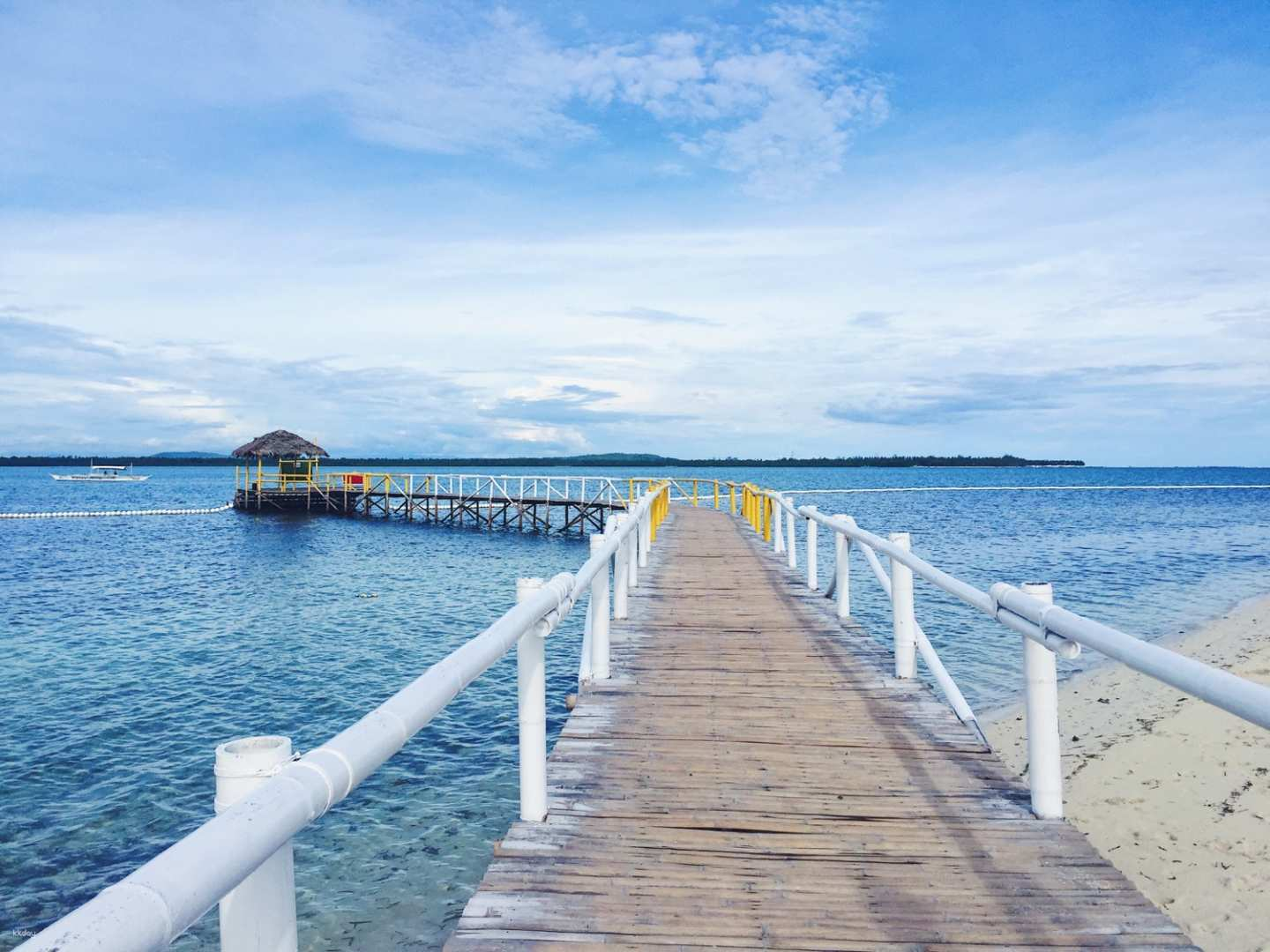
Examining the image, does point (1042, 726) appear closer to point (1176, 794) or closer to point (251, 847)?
point (251, 847)

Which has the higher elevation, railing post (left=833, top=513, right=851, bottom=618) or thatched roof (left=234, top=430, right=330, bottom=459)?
thatched roof (left=234, top=430, right=330, bottom=459)

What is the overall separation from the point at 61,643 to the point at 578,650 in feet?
36.1

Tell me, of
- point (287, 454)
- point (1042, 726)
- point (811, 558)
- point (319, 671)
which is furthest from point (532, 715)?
point (287, 454)

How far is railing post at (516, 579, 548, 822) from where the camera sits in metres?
3.57

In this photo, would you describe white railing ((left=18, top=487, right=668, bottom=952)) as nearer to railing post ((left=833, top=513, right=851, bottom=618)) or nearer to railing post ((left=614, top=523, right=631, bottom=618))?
railing post ((left=614, top=523, right=631, bottom=618))

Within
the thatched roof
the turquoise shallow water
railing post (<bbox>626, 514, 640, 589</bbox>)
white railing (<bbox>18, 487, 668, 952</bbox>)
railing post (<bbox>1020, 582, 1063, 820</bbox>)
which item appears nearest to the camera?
white railing (<bbox>18, 487, 668, 952</bbox>)

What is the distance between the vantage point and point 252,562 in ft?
101

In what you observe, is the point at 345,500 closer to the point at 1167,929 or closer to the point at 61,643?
the point at 61,643

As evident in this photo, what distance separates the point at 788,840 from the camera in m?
3.62

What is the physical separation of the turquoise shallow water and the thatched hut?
16882 mm

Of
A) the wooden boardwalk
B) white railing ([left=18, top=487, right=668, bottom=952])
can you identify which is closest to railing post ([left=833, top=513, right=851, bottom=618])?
the wooden boardwalk

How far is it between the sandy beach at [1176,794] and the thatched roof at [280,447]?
52.0 meters

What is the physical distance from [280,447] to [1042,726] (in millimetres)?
57639

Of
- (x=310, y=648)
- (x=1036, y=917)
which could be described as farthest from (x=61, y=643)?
(x=1036, y=917)
